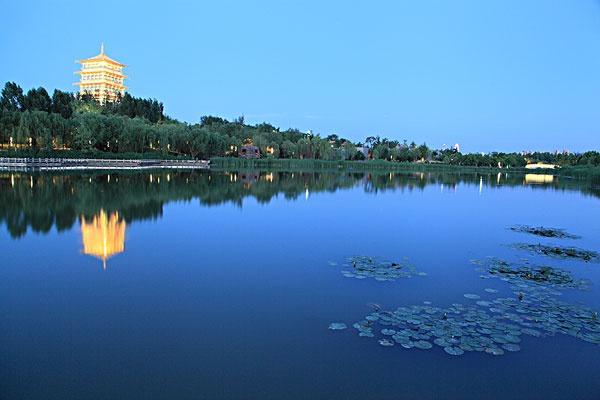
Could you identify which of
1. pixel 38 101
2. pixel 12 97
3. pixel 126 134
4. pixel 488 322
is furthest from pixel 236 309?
pixel 12 97

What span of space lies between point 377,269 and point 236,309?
12.4 ft

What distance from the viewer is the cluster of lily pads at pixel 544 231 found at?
15.4 m

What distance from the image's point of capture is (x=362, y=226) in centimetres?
1602

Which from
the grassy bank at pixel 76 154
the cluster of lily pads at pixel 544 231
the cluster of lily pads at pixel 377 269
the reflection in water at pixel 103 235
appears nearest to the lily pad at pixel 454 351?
the cluster of lily pads at pixel 377 269

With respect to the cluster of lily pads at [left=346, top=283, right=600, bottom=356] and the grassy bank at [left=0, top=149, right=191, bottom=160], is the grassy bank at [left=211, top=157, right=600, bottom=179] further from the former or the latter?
the cluster of lily pads at [left=346, top=283, right=600, bottom=356]

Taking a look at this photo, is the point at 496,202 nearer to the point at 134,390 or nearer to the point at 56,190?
the point at 56,190

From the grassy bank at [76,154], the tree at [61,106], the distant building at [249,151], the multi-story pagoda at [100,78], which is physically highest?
the multi-story pagoda at [100,78]

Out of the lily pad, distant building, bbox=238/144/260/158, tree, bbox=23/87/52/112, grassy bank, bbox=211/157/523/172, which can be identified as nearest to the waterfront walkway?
grassy bank, bbox=211/157/523/172

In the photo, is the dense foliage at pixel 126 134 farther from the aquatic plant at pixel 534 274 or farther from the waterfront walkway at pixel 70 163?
the aquatic plant at pixel 534 274

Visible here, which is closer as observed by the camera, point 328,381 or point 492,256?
point 328,381

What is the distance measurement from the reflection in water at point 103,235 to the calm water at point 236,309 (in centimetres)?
6

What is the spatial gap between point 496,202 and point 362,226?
14.7 meters

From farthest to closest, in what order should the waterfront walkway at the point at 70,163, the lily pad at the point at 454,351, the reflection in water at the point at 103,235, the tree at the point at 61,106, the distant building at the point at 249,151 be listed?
the distant building at the point at 249,151 < the tree at the point at 61,106 < the waterfront walkway at the point at 70,163 < the reflection in water at the point at 103,235 < the lily pad at the point at 454,351

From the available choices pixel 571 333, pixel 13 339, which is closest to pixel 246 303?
pixel 13 339
